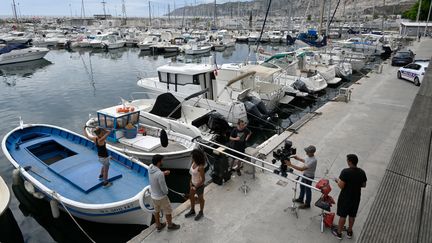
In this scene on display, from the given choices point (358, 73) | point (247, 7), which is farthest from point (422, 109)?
point (247, 7)

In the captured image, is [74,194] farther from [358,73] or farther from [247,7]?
[247,7]

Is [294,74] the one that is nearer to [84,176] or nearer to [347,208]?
[84,176]

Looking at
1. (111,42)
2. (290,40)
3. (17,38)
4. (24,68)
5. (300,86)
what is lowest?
(24,68)

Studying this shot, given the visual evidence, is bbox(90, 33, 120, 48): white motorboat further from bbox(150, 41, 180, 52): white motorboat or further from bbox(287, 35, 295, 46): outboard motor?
bbox(287, 35, 295, 46): outboard motor

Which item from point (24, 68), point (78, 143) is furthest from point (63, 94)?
point (24, 68)

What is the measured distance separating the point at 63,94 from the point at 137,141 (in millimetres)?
18317

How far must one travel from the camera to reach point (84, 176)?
9.19m

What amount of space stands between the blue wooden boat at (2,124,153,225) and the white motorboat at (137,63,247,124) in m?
6.53

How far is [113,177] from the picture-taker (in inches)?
358

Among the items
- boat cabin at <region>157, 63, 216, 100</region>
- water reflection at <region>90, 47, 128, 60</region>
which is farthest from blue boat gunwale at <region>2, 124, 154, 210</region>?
water reflection at <region>90, 47, 128, 60</region>

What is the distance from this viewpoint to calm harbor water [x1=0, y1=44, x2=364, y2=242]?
30.5ft

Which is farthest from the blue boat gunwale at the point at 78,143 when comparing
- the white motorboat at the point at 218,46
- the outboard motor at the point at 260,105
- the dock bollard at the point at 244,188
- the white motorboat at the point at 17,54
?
the white motorboat at the point at 218,46

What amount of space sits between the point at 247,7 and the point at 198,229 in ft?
541

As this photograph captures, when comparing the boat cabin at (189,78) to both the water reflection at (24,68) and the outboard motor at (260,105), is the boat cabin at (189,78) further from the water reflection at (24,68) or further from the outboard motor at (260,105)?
the water reflection at (24,68)
